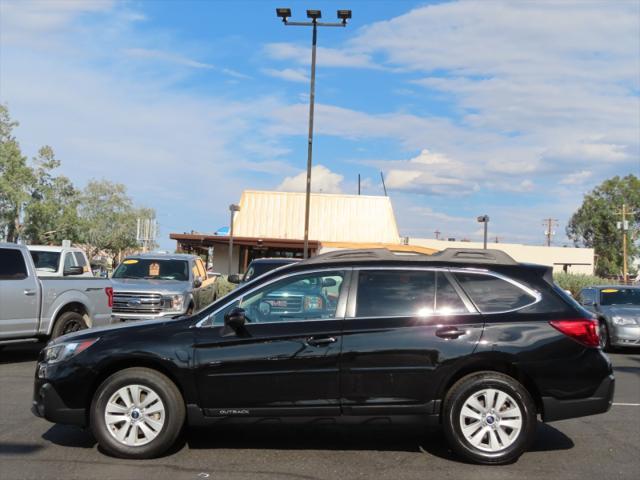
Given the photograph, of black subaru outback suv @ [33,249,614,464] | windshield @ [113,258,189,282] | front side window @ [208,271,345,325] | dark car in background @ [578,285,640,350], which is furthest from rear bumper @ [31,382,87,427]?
dark car in background @ [578,285,640,350]

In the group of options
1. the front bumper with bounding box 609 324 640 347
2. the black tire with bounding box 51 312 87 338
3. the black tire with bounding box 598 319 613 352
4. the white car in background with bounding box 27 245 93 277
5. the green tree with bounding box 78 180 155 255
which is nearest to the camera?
the black tire with bounding box 51 312 87 338

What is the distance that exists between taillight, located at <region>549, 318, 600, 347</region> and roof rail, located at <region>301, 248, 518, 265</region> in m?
0.70

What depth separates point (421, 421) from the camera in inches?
237

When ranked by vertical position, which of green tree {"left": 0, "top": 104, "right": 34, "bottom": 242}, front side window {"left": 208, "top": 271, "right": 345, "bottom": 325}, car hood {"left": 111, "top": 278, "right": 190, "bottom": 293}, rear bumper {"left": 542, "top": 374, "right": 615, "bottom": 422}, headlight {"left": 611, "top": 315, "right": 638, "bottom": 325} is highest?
green tree {"left": 0, "top": 104, "right": 34, "bottom": 242}

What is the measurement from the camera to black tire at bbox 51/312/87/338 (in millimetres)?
11670

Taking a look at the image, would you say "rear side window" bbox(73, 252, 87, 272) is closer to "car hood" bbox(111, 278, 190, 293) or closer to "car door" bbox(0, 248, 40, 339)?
"car hood" bbox(111, 278, 190, 293)

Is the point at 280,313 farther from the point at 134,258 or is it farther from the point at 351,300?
the point at 134,258

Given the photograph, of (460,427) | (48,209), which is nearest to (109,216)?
(48,209)

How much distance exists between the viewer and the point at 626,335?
15008 millimetres

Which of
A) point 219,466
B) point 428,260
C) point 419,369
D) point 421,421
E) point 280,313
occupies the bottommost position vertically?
point 219,466

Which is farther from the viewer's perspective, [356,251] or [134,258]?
[134,258]

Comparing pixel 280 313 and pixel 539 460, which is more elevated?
pixel 280 313

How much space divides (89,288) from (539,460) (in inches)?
336

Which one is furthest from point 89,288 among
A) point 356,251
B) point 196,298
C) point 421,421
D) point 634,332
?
point 634,332
